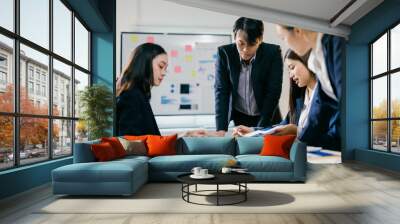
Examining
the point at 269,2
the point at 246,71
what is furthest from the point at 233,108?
the point at 269,2

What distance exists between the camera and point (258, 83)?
8703 mm

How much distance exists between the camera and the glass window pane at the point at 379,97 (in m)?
8.45

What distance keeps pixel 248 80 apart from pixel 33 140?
485cm

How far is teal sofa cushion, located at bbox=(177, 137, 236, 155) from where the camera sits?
693 centimetres

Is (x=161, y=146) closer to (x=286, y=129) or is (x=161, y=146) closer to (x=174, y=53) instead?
(x=174, y=53)

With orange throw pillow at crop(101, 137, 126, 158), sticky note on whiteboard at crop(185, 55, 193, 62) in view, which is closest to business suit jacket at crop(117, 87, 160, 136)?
sticky note on whiteboard at crop(185, 55, 193, 62)

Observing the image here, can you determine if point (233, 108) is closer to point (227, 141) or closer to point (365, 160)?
point (227, 141)

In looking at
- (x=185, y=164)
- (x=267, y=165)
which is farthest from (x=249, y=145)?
(x=185, y=164)

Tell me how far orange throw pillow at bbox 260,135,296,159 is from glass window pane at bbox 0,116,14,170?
3.96m

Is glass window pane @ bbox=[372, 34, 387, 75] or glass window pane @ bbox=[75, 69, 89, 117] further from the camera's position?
glass window pane @ bbox=[372, 34, 387, 75]

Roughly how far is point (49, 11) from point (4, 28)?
164 cm

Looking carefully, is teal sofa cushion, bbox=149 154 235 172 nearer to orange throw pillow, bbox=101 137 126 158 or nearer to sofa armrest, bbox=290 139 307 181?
orange throw pillow, bbox=101 137 126 158

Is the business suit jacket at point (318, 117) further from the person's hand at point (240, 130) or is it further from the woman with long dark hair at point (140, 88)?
the woman with long dark hair at point (140, 88)

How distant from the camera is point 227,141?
23.2 feet
